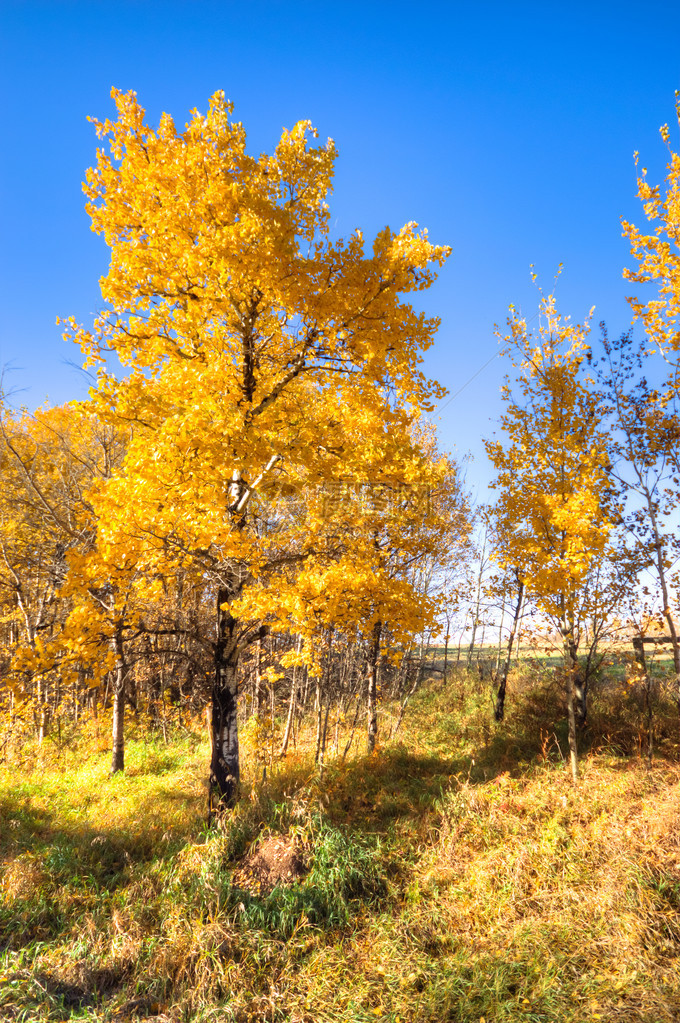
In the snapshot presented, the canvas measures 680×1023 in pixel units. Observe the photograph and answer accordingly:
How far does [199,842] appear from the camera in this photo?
6344 millimetres

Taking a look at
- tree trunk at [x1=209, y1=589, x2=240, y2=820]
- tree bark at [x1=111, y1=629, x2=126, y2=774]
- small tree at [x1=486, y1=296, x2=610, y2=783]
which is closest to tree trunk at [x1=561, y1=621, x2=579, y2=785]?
small tree at [x1=486, y1=296, x2=610, y2=783]

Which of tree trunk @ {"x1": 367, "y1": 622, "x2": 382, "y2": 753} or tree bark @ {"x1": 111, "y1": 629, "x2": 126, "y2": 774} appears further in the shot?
tree trunk @ {"x1": 367, "y1": 622, "x2": 382, "y2": 753}

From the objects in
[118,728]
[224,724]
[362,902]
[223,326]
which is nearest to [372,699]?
[224,724]

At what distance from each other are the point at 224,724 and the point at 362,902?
115 inches

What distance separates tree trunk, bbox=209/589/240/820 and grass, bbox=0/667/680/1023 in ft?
1.27

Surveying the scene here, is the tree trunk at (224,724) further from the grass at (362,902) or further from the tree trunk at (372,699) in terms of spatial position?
the tree trunk at (372,699)

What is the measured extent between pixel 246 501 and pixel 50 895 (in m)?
5.30

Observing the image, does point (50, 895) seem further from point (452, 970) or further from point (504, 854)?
point (504, 854)

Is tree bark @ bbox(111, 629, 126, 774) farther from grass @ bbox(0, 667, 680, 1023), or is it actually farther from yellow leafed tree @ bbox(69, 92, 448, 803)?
yellow leafed tree @ bbox(69, 92, 448, 803)

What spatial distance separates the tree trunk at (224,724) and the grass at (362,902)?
0.39 m

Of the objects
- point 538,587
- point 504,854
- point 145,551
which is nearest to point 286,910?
point 504,854

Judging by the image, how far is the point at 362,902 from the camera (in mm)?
5320

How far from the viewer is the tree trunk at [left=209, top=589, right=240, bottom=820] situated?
6.88m

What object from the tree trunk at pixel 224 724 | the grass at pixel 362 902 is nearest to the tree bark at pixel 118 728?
the grass at pixel 362 902
